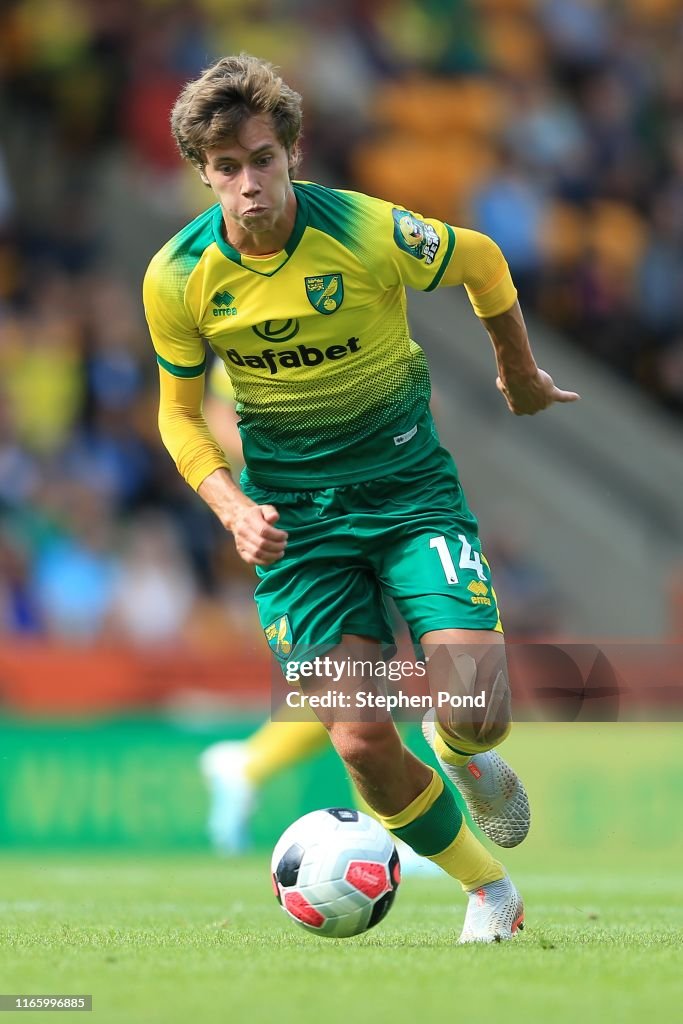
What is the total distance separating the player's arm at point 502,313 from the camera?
18.1 feet

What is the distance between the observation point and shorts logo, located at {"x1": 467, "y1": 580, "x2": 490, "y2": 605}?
17.5 feet

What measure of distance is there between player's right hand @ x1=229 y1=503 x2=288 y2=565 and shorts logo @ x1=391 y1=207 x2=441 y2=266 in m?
0.99

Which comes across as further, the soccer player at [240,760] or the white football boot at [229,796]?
the white football boot at [229,796]

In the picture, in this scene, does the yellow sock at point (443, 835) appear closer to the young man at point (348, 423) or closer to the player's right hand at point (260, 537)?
the young man at point (348, 423)

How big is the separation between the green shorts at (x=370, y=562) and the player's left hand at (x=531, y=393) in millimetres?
357

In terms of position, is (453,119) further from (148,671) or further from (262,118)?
(262,118)

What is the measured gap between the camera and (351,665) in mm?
5422

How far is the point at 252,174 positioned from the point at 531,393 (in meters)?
1.25

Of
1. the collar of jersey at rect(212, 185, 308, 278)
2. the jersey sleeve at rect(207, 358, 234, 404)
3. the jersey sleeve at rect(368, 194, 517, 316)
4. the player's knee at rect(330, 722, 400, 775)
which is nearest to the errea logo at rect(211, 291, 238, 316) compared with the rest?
the collar of jersey at rect(212, 185, 308, 278)

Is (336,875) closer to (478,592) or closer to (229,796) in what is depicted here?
(478,592)

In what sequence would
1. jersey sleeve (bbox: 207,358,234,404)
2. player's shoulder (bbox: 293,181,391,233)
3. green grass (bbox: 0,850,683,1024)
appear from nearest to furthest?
1. green grass (bbox: 0,850,683,1024)
2. player's shoulder (bbox: 293,181,391,233)
3. jersey sleeve (bbox: 207,358,234,404)

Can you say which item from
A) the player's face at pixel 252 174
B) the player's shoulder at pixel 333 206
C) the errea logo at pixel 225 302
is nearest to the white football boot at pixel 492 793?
the errea logo at pixel 225 302

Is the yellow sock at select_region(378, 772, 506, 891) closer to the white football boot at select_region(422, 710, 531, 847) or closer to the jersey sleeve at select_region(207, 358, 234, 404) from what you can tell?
the white football boot at select_region(422, 710, 531, 847)

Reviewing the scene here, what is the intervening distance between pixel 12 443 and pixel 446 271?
23.2ft
